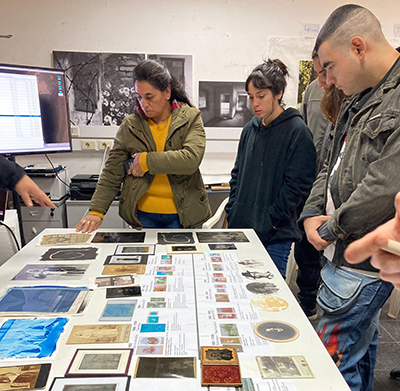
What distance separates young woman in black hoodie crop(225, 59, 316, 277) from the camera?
5.79 feet

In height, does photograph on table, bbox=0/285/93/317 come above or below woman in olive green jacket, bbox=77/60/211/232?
below

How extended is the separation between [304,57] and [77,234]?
2.68 metres

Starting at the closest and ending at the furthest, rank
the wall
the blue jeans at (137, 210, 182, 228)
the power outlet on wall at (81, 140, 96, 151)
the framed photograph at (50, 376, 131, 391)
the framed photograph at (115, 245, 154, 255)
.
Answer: the framed photograph at (50, 376, 131, 391)
the framed photograph at (115, 245, 154, 255)
the blue jeans at (137, 210, 182, 228)
the wall
the power outlet on wall at (81, 140, 96, 151)

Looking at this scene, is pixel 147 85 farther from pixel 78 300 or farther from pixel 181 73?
pixel 181 73

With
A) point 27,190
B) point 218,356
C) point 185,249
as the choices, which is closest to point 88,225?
point 27,190

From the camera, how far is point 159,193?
70.4 inches

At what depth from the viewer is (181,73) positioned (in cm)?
327

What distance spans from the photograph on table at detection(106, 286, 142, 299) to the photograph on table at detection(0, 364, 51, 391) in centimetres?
33

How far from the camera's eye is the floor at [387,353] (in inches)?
71.9

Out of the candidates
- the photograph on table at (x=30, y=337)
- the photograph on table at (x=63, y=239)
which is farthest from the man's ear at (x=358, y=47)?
the photograph on table at (x=63, y=239)

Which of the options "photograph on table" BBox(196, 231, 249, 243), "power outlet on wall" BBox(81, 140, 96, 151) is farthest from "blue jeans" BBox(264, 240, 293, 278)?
"power outlet on wall" BBox(81, 140, 96, 151)

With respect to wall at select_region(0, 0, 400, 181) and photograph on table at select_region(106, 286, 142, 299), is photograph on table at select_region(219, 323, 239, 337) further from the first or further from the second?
wall at select_region(0, 0, 400, 181)

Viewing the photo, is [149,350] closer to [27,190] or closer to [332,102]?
[27,190]

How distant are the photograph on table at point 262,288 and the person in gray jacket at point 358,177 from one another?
0.17 m
